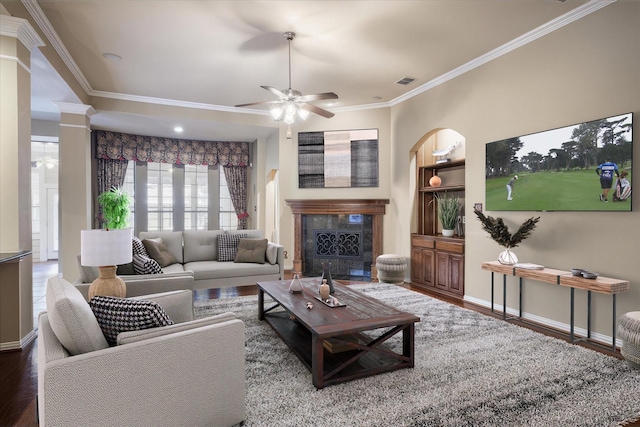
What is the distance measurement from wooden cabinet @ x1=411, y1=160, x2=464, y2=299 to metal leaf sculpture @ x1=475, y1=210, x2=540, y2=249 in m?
0.86

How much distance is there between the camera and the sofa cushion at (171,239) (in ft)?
15.8

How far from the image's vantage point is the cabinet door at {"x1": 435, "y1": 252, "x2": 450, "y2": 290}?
495 centimetres

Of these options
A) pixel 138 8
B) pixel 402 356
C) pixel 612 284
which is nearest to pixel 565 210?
pixel 612 284

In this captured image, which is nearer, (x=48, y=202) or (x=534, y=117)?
(x=534, y=117)

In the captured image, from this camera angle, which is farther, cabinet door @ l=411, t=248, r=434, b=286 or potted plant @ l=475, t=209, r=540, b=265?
cabinet door @ l=411, t=248, r=434, b=286

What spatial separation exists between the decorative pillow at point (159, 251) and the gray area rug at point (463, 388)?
1.90 meters

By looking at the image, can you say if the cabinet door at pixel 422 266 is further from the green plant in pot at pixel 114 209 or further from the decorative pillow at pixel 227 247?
the green plant in pot at pixel 114 209

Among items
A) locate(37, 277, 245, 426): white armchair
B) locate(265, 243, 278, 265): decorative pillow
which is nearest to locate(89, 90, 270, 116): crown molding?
locate(265, 243, 278, 265): decorative pillow

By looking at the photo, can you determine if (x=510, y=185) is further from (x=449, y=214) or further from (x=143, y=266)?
(x=143, y=266)

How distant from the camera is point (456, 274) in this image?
15.7 feet

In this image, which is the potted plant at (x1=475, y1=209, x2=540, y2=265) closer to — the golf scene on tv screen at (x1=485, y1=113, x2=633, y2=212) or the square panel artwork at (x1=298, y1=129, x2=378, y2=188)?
the golf scene on tv screen at (x1=485, y1=113, x2=633, y2=212)

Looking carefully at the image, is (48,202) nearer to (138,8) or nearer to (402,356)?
(138,8)

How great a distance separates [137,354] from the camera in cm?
156

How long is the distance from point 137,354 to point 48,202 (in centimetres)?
873
